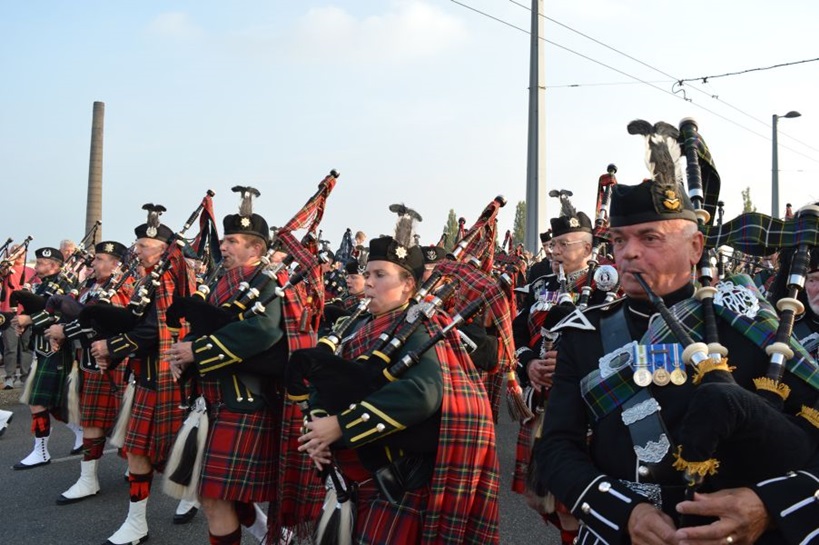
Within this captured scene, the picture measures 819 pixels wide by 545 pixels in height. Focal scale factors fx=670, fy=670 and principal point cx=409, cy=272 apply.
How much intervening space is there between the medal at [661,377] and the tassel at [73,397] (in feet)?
17.0

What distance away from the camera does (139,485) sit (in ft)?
14.3

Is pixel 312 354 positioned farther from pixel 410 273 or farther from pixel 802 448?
pixel 802 448

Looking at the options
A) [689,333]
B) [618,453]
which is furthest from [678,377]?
[618,453]

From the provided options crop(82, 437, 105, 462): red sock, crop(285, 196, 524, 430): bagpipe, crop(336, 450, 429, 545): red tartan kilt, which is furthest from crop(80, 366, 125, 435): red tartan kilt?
crop(336, 450, 429, 545): red tartan kilt

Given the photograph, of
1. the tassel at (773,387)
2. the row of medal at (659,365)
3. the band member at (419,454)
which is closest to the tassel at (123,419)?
the band member at (419,454)

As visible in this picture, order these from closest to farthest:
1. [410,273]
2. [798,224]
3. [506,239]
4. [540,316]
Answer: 1. [798,224]
2. [410,273]
3. [540,316]
4. [506,239]

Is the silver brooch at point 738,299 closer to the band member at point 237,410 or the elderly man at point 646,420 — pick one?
the elderly man at point 646,420

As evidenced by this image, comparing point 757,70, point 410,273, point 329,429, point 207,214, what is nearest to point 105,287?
point 207,214

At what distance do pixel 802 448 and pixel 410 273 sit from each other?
1.89 meters

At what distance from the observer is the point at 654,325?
1.73m

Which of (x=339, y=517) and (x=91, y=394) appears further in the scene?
(x=91, y=394)

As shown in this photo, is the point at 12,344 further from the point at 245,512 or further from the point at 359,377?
the point at 359,377

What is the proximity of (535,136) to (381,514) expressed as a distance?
336 inches

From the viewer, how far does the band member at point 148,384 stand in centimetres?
433
